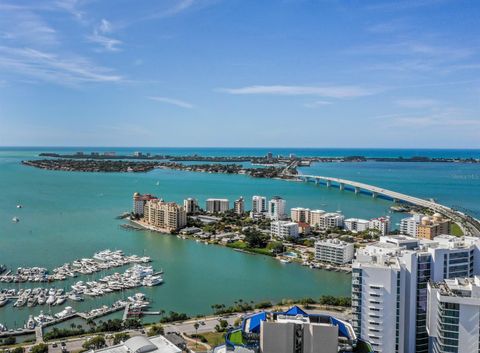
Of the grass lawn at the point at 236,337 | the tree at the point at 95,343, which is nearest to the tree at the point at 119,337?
the tree at the point at 95,343

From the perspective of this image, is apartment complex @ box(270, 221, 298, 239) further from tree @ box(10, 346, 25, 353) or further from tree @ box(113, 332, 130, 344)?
tree @ box(10, 346, 25, 353)

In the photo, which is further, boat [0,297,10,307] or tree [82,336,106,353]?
boat [0,297,10,307]

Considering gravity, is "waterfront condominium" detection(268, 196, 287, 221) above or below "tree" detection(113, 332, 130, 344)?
above

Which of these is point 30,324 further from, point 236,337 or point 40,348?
point 236,337

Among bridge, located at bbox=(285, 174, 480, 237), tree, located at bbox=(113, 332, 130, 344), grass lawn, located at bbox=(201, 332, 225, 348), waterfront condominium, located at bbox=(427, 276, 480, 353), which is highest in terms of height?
waterfront condominium, located at bbox=(427, 276, 480, 353)

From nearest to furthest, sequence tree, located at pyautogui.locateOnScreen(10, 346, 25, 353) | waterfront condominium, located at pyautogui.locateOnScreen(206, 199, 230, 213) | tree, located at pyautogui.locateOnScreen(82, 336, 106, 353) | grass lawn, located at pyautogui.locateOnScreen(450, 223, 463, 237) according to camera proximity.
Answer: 1. tree, located at pyautogui.locateOnScreen(10, 346, 25, 353)
2. tree, located at pyautogui.locateOnScreen(82, 336, 106, 353)
3. grass lawn, located at pyautogui.locateOnScreen(450, 223, 463, 237)
4. waterfront condominium, located at pyautogui.locateOnScreen(206, 199, 230, 213)

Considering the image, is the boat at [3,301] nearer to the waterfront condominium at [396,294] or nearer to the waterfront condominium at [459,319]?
the waterfront condominium at [396,294]

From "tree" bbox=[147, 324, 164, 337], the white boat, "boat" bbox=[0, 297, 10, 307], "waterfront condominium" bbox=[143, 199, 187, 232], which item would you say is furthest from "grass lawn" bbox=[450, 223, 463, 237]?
"boat" bbox=[0, 297, 10, 307]

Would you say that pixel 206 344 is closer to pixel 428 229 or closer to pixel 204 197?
pixel 428 229

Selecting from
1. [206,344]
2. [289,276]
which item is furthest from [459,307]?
[289,276]
